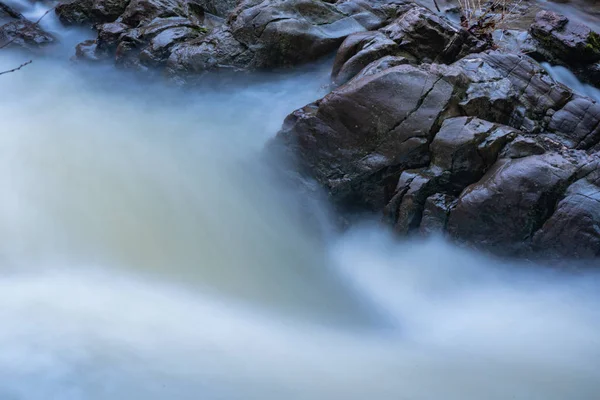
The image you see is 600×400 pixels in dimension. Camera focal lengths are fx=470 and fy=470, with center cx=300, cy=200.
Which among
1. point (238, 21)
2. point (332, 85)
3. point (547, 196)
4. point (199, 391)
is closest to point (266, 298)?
point (199, 391)

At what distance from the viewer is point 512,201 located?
427 cm

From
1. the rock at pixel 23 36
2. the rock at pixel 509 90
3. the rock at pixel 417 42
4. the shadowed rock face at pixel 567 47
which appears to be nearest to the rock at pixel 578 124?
the rock at pixel 509 90

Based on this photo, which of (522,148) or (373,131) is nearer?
(522,148)

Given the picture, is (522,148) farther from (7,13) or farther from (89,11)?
(7,13)

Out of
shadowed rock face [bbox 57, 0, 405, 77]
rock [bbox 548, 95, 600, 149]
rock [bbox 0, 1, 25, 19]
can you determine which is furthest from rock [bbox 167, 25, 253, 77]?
rock [bbox 0, 1, 25, 19]

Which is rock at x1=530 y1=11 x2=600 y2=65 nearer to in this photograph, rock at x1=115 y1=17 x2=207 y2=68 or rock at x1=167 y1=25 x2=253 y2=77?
rock at x1=167 y1=25 x2=253 y2=77

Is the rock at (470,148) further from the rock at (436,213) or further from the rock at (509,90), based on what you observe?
the rock at (509,90)

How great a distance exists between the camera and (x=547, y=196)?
4.23 m

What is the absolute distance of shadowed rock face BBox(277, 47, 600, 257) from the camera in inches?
168

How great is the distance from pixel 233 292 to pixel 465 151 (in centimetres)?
267

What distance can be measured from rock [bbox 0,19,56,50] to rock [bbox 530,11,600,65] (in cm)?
906

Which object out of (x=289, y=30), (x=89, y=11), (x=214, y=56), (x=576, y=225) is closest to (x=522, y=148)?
(x=576, y=225)

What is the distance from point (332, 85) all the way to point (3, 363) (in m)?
4.88

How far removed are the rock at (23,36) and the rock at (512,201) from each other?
8.83 metres
